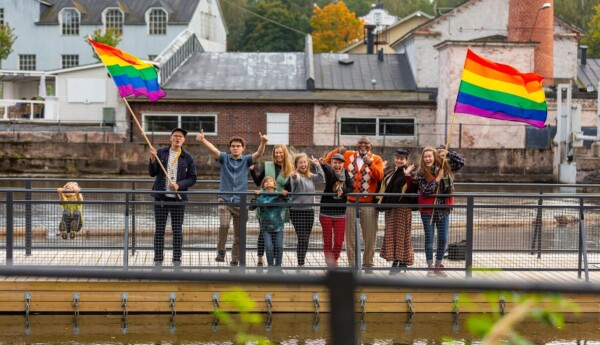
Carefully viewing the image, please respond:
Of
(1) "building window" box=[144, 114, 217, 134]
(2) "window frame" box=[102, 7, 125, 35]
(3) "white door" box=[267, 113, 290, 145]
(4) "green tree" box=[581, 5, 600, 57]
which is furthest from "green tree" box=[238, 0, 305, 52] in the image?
(1) "building window" box=[144, 114, 217, 134]

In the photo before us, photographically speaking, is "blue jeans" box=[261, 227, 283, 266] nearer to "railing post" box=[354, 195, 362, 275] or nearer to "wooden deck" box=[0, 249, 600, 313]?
"wooden deck" box=[0, 249, 600, 313]

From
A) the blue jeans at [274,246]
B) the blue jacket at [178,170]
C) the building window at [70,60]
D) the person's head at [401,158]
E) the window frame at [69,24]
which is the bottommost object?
the blue jeans at [274,246]

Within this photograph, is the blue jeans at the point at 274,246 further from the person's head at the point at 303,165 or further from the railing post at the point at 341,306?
the railing post at the point at 341,306

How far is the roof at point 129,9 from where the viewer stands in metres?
77.4

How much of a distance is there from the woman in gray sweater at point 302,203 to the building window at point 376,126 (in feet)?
127

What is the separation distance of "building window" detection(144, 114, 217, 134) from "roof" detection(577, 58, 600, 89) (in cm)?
2188

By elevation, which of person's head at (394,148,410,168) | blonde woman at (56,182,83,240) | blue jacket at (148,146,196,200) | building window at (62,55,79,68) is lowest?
blonde woman at (56,182,83,240)

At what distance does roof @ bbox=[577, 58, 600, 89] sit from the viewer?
60.8 m

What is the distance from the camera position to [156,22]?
7756cm

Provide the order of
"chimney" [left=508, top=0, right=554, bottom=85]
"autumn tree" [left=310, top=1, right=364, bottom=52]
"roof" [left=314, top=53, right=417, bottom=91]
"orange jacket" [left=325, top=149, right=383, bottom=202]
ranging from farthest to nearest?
"autumn tree" [left=310, top=1, right=364, bottom=52], "roof" [left=314, top=53, right=417, bottom=91], "chimney" [left=508, top=0, right=554, bottom=85], "orange jacket" [left=325, top=149, right=383, bottom=202]

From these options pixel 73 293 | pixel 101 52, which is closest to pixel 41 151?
pixel 101 52

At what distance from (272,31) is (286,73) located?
4896 centimetres

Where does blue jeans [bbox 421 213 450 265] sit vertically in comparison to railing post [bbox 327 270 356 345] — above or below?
below

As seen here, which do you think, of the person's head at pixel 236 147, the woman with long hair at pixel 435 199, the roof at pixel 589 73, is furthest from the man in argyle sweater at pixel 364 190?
the roof at pixel 589 73
